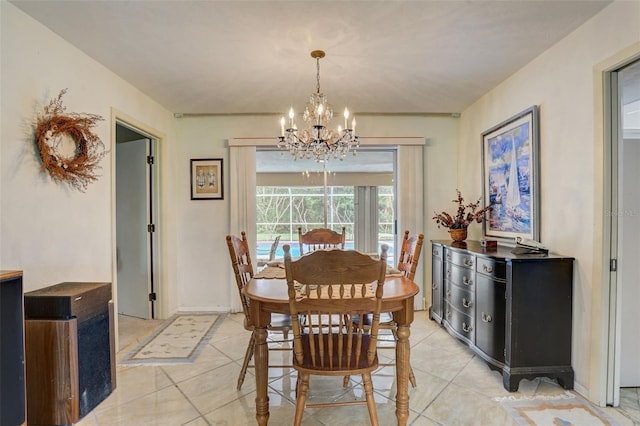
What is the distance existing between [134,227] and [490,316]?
12.2 ft

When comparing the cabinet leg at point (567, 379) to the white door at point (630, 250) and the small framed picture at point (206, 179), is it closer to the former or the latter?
the white door at point (630, 250)

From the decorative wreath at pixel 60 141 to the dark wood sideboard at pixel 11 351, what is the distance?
871 mm

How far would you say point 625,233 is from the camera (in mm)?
2125

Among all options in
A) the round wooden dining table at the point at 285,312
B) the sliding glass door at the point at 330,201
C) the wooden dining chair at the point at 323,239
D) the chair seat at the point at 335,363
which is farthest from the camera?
the sliding glass door at the point at 330,201

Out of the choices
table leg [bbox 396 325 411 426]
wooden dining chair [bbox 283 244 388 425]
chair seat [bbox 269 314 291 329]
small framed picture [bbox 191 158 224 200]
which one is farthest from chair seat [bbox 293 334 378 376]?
small framed picture [bbox 191 158 224 200]

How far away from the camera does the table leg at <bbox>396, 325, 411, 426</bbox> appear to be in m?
1.72

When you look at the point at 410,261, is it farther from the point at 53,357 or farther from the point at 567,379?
the point at 53,357

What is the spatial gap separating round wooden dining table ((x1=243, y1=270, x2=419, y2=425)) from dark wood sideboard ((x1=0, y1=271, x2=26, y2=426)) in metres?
1.07

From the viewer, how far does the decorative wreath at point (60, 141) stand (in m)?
2.02

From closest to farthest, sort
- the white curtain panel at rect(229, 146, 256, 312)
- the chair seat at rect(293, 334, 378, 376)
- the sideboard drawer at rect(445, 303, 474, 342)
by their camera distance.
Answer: the chair seat at rect(293, 334, 378, 376)
the sideboard drawer at rect(445, 303, 474, 342)
the white curtain panel at rect(229, 146, 256, 312)

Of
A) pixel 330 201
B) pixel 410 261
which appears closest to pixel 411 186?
pixel 410 261

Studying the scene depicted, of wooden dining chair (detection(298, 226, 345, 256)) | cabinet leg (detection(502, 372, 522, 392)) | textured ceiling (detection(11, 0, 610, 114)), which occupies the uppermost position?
textured ceiling (detection(11, 0, 610, 114))

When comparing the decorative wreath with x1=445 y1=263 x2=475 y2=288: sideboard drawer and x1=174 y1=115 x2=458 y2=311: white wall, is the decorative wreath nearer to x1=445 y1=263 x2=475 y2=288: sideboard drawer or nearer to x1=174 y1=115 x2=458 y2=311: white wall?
x1=174 y1=115 x2=458 y2=311: white wall

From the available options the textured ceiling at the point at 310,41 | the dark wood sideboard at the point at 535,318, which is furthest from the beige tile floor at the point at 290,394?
the textured ceiling at the point at 310,41
